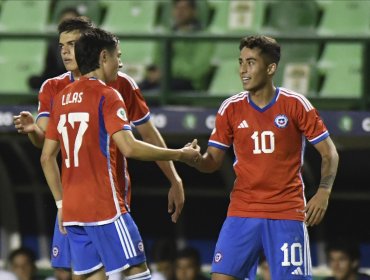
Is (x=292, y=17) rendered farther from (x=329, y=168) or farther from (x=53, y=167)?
(x=53, y=167)

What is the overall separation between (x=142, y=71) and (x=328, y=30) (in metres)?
1.76

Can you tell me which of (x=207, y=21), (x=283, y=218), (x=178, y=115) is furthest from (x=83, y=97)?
(x=207, y=21)

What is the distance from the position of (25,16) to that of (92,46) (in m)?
5.50

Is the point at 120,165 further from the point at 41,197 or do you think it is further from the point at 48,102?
the point at 41,197

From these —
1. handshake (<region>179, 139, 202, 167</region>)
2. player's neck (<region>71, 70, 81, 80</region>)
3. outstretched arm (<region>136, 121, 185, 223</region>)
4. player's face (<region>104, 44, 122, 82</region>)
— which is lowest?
outstretched arm (<region>136, 121, 185, 223</region>)

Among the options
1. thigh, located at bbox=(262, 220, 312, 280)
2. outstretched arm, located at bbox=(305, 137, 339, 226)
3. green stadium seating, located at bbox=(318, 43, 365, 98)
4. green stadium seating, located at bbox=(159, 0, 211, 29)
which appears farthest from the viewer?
green stadium seating, located at bbox=(159, 0, 211, 29)

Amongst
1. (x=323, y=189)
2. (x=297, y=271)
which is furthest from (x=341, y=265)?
(x=323, y=189)

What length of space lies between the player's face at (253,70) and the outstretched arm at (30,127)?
1.22 metres

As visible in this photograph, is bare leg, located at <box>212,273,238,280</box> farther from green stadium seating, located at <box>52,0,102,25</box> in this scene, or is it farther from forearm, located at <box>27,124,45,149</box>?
green stadium seating, located at <box>52,0,102,25</box>

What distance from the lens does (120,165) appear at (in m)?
6.56

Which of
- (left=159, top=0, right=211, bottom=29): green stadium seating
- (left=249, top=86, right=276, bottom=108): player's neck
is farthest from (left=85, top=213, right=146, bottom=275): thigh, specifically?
(left=159, top=0, right=211, bottom=29): green stadium seating

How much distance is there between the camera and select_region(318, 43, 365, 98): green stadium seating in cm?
992

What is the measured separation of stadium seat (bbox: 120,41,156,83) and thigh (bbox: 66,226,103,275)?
4.16 meters

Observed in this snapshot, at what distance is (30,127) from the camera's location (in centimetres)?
655
